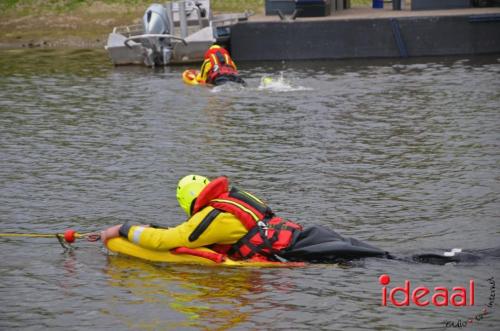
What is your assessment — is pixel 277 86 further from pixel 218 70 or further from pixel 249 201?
pixel 249 201

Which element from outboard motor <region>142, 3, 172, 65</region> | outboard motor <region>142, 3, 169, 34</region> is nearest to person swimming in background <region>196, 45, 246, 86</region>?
outboard motor <region>142, 3, 172, 65</region>

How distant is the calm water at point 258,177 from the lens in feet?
32.0

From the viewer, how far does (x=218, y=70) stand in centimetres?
Answer: 2475

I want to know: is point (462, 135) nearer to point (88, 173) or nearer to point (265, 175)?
point (265, 175)

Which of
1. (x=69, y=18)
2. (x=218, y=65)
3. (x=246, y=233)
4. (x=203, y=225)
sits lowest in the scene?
(x=246, y=233)

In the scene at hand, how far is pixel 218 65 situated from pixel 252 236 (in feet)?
47.8

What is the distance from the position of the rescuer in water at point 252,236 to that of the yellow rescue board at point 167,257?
0.10 metres

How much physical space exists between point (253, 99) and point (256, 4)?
51.6 feet

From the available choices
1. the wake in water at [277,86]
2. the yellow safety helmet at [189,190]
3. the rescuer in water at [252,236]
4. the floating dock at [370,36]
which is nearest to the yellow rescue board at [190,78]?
the wake in water at [277,86]

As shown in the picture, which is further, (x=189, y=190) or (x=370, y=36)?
(x=370, y=36)

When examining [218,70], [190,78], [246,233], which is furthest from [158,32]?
[246,233]

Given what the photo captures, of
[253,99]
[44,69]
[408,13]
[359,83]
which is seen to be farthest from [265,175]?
[408,13]

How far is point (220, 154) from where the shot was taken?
56.3 feet

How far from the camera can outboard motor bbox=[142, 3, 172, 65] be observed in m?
29.9
